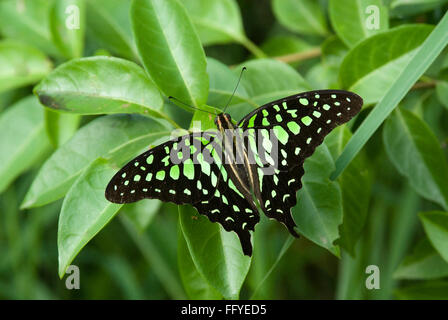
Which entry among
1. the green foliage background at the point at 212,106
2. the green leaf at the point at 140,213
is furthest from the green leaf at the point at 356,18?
the green leaf at the point at 140,213

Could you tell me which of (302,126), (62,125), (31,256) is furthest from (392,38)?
(31,256)

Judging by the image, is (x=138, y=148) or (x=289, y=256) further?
(x=289, y=256)

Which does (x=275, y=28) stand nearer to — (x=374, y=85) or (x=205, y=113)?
(x=374, y=85)

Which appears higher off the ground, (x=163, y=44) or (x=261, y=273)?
(x=163, y=44)

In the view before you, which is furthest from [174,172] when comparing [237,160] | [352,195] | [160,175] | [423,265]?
[423,265]

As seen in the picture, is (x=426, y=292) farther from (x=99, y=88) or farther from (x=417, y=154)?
(x=99, y=88)

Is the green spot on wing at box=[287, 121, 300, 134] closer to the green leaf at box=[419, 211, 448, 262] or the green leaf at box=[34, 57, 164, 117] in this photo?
the green leaf at box=[34, 57, 164, 117]

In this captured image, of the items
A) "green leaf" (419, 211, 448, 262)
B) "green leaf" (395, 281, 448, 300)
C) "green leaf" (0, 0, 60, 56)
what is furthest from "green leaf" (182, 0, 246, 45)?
"green leaf" (395, 281, 448, 300)
